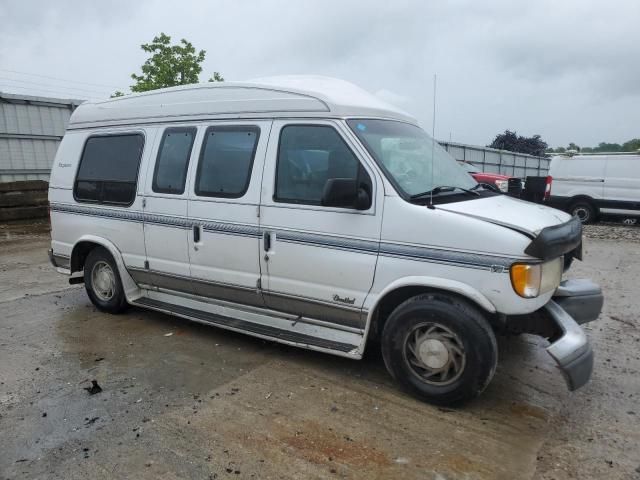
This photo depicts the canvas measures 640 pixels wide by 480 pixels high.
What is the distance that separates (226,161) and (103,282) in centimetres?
241

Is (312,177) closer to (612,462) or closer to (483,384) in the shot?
(483,384)

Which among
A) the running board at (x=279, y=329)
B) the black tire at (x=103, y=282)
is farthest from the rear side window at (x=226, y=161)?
the black tire at (x=103, y=282)

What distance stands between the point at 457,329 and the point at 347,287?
905 millimetres

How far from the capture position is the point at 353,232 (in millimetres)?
3846

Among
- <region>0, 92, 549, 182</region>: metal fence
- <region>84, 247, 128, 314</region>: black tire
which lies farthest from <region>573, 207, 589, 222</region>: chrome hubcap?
<region>0, 92, 549, 182</region>: metal fence

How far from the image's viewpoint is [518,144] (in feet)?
113

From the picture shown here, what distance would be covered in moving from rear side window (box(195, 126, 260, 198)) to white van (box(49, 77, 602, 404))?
14 mm

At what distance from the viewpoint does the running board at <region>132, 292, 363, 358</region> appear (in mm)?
3982

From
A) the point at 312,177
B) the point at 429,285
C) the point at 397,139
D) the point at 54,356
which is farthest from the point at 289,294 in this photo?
the point at 54,356

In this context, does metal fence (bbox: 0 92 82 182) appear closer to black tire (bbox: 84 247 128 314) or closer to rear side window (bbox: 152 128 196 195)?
black tire (bbox: 84 247 128 314)

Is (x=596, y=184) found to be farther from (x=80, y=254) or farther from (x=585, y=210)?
(x=80, y=254)

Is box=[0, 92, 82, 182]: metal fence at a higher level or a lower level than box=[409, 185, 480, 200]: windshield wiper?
higher

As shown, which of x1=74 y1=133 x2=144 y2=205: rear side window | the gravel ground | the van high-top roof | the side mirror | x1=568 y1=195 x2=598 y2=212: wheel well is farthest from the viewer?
x1=568 y1=195 x2=598 y2=212: wheel well

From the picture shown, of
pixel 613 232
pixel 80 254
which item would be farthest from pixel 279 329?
pixel 613 232
